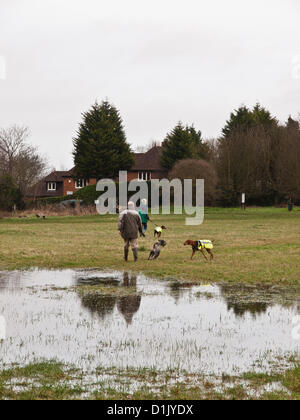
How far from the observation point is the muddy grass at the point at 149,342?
20.8ft

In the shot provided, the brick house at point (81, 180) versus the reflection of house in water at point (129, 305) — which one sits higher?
the brick house at point (81, 180)

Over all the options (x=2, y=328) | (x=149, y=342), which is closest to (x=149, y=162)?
(x=2, y=328)

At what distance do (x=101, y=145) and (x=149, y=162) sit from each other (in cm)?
1593

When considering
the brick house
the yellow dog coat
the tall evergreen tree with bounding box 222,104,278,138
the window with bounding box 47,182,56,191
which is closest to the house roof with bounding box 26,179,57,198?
the brick house

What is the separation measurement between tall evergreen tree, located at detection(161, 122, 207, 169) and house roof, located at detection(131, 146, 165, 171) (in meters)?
4.59

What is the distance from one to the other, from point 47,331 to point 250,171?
196 feet

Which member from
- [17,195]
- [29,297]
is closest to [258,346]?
[29,297]

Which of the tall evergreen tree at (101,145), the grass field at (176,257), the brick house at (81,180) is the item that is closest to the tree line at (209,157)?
the tall evergreen tree at (101,145)

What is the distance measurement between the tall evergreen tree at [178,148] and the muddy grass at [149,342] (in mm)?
63223

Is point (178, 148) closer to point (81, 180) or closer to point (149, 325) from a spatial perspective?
point (81, 180)

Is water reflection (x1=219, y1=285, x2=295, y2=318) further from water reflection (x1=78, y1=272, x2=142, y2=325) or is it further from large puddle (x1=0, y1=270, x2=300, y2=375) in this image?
water reflection (x1=78, y1=272, x2=142, y2=325)

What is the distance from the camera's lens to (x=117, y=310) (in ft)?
35.2

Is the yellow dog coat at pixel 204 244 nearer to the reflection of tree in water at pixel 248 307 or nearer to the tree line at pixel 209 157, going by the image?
the reflection of tree in water at pixel 248 307

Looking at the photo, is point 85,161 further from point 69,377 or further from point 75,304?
point 69,377
